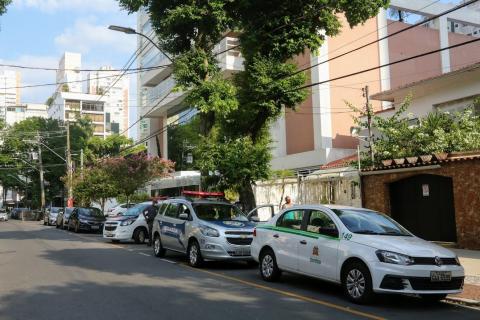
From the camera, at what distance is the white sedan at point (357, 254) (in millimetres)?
8320

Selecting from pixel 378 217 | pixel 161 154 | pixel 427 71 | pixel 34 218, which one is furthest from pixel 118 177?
pixel 34 218

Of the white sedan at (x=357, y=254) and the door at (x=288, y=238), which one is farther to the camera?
the door at (x=288, y=238)

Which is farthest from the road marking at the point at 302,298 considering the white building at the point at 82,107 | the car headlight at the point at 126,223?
the white building at the point at 82,107

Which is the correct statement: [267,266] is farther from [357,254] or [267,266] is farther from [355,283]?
[357,254]

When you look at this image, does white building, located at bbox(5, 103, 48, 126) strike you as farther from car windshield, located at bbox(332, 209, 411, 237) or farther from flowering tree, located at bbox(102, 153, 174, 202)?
car windshield, located at bbox(332, 209, 411, 237)

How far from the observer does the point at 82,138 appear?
68625 mm

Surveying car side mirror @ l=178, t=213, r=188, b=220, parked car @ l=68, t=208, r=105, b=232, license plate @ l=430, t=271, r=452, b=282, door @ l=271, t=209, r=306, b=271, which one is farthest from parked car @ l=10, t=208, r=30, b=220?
license plate @ l=430, t=271, r=452, b=282

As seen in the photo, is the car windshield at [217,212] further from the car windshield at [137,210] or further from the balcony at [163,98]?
the balcony at [163,98]

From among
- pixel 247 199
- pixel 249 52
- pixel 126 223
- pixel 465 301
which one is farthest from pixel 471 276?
pixel 126 223

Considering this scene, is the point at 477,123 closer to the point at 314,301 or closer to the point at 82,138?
the point at 314,301

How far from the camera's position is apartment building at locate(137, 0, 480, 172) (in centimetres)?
3300

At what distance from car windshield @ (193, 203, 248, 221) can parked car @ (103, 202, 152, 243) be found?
7.90 meters

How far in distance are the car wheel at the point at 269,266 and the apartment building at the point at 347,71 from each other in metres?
18.1

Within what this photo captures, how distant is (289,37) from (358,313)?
12913 millimetres
